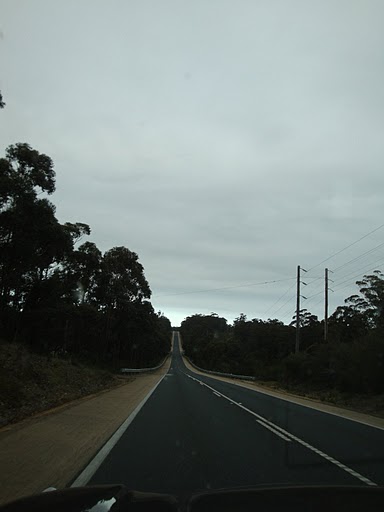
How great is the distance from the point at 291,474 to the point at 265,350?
283 feet

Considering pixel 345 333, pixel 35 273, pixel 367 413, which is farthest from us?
pixel 345 333

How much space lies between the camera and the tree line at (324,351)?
2720 cm

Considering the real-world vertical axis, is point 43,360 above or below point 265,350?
below

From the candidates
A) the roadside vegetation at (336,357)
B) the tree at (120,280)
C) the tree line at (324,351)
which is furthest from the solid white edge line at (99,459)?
the tree at (120,280)

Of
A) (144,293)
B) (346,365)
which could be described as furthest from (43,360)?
(144,293)

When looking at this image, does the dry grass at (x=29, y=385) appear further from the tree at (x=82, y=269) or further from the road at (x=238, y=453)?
the tree at (x=82, y=269)

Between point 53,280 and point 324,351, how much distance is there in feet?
81.5

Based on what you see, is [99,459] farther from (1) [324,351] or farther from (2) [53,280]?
(2) [53,280]

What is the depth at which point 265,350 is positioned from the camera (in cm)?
9169

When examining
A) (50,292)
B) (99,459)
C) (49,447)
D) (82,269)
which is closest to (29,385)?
(49,447)

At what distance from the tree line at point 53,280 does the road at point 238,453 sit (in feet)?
69.2

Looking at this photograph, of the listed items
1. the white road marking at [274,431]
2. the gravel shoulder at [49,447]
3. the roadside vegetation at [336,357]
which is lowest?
the gravel shoulder at [49,447]

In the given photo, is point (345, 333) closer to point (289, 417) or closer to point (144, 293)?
point (144, 293)

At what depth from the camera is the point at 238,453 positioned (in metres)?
9.32
